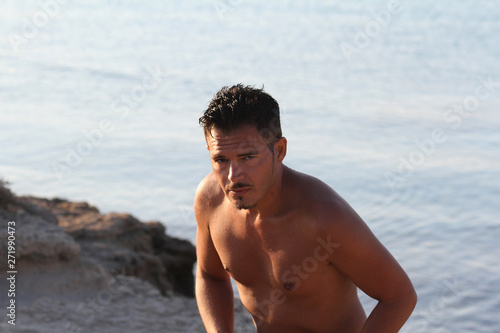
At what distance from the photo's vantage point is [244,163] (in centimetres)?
274

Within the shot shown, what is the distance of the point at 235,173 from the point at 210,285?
32.2 inches

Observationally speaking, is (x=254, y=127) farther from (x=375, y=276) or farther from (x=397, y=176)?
(x=397, y=176)

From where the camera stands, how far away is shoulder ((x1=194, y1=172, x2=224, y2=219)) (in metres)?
3.18

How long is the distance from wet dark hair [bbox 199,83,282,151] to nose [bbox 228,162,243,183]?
131mm

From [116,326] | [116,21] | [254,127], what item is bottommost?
[116,326]

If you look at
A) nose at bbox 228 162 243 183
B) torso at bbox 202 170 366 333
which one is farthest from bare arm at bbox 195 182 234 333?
nose at bbox 228 162 243 183

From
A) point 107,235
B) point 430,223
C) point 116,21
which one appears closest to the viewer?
point 107,235

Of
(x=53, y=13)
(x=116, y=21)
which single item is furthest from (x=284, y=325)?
(x=53, y=13)

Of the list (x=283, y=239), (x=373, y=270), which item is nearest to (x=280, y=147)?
(x=283, y=239)

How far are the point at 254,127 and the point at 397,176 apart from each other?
6.10 meters

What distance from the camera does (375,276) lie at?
275cm

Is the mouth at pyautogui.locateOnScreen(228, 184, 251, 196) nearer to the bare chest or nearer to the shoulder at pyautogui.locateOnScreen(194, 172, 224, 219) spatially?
the bare chest

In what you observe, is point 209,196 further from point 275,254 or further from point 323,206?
point 323,206

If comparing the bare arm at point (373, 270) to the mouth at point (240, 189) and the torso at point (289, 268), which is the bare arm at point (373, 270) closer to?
the torso at point (289, 268)
